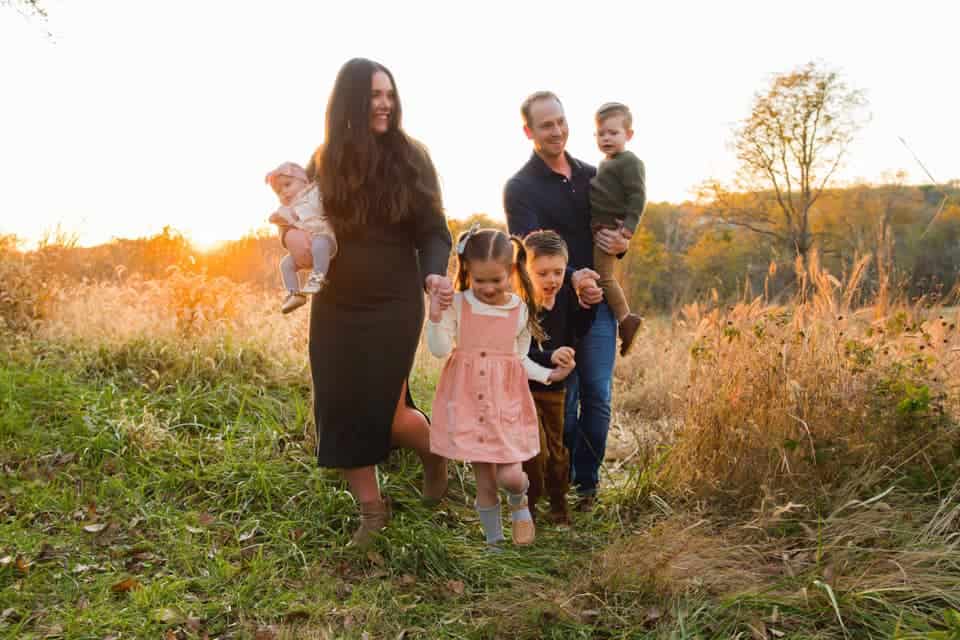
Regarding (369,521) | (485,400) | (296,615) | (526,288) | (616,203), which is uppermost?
(616,203)

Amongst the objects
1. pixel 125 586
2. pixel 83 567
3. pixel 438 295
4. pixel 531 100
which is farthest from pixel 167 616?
pixel 531 100

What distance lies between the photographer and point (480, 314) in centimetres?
321

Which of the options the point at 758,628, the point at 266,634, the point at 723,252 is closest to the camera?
the point at 758,628

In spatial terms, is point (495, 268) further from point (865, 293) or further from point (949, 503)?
point (865, 293)

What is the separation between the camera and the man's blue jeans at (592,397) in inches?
155

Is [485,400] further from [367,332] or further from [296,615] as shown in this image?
[296,615]

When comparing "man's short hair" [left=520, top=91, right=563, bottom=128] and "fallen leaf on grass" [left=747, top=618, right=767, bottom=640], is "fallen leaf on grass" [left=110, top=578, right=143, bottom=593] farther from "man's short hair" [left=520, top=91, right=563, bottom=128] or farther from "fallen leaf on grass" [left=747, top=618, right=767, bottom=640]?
"man's short hair" [left=520, top=91, right=563, bottom=128]

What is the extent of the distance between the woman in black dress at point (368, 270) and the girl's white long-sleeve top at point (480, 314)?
0.15 meters

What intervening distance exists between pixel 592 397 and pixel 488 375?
3.15 ft

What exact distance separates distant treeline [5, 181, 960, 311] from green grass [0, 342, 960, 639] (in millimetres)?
1546

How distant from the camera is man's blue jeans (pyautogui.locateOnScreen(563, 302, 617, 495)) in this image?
12.9 feet

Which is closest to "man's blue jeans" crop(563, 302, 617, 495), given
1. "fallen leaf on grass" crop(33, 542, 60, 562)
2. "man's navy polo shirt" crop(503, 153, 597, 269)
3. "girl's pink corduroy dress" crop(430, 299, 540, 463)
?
"man's navy polo shirt" crop(503, 153, 597, 269)

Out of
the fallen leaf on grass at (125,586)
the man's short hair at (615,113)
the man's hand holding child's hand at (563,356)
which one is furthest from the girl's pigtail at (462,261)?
the fallen leaf on grass at (125,586)

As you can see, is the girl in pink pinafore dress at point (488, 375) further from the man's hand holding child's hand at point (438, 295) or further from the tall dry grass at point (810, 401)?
the tall dry grass at point (810, 401)
